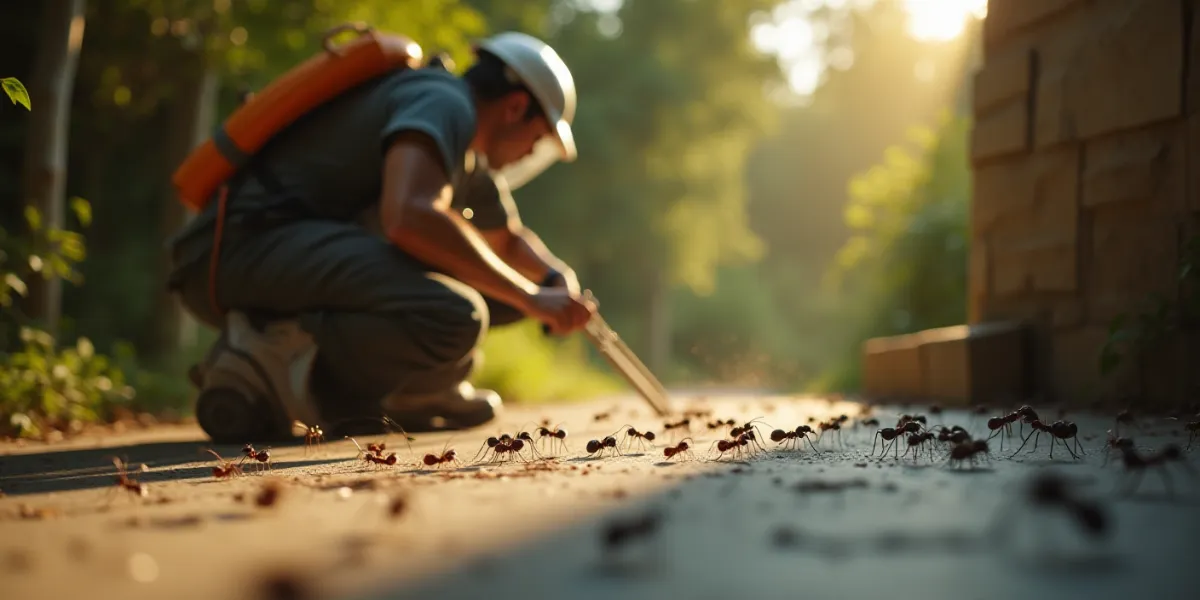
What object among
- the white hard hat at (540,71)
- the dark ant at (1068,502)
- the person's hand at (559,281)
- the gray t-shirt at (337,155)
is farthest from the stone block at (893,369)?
the dark ant at (1068,502)

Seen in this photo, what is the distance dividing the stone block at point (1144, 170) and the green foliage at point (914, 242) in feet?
11.7

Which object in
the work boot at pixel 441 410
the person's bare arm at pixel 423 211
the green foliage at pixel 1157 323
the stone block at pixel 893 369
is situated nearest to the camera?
the person's bare arm at pixel 423 211

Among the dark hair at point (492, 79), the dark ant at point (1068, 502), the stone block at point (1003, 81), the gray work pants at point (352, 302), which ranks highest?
the stone block at point (1003, 81)

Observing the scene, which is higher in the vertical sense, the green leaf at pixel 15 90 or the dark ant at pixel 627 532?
the green leaf at pixel 15 90

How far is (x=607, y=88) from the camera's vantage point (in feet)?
63.6

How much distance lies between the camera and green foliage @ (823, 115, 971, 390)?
895 centimetres

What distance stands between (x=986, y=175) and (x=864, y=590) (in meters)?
5.02

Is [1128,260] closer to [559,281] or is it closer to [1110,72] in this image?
[1110,72]

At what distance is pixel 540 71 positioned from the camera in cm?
423

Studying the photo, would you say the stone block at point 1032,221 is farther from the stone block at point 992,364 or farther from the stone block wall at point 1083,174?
the stone block at point 992,364

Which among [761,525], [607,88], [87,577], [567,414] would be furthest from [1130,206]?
[607,88]

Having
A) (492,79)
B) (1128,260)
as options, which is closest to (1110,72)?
(1128,260)

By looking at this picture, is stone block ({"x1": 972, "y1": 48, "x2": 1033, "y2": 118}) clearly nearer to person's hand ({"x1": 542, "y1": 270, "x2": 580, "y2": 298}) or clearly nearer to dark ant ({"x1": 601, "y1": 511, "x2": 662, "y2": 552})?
person's hand ({"x1": 542, "y1": 270, "x2": 580, "y2": 298})

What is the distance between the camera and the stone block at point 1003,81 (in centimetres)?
531
